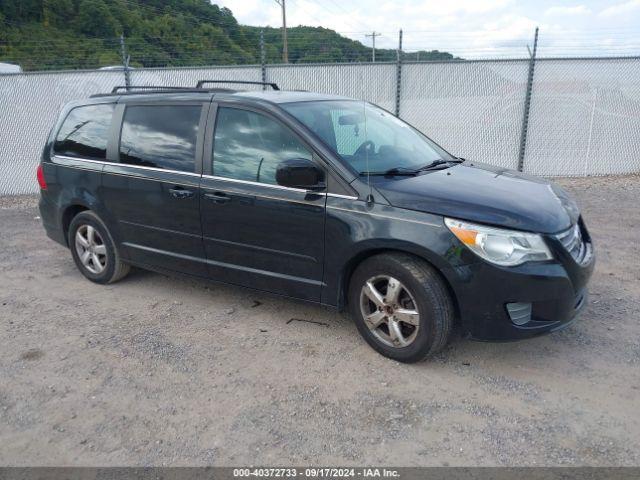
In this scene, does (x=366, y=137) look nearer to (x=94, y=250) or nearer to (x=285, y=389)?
(x=285, y=389)

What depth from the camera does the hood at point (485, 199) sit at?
3.25m

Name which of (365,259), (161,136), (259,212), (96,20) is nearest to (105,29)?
(96,20)

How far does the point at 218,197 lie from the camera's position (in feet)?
13.4

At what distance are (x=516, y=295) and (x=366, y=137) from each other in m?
1.70

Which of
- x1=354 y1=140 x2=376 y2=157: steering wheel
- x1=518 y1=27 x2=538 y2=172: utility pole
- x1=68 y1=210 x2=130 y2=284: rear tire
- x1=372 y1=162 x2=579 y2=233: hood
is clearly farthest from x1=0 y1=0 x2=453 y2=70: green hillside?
x1=372 y1=162 x2=579 y2=233: hood

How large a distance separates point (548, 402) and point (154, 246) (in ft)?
10.7

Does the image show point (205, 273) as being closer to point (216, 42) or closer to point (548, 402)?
point (548, 402)

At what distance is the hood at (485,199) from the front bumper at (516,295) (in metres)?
0.24

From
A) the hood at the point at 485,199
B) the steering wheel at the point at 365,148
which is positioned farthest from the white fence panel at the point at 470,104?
the hood at the point at 485,199

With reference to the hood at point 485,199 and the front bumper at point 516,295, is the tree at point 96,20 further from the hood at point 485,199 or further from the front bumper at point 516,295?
the front bumper at point 516,295

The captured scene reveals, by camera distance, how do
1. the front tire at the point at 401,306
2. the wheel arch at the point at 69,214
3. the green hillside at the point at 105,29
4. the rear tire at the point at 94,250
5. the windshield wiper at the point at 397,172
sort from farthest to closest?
the green hillside at the point at 105,29, the wheel arch at the point at 69,214, the rear tire at the point at 94,250, the windshield wiper at the point at 397,172, the front tire at the point at 401,306

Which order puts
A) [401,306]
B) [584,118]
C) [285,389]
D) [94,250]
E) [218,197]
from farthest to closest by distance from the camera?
[584,118]
[94,250]
[218,197]
[401,306]
[285,389]

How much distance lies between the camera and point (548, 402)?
3.14 metres

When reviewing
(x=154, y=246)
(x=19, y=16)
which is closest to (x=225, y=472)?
(x=154, y=246)
